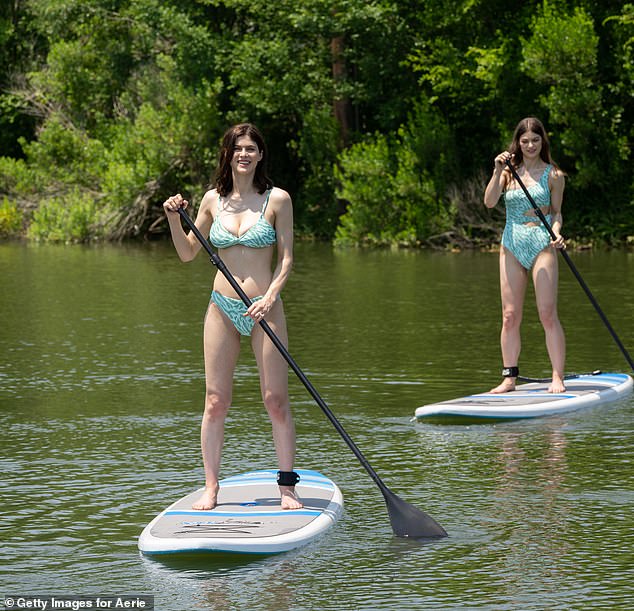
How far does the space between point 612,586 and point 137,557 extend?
7.14 feet

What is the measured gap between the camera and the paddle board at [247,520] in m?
6.64

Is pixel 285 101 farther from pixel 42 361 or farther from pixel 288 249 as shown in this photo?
pixel 288 249

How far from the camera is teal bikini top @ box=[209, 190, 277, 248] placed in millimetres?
7324

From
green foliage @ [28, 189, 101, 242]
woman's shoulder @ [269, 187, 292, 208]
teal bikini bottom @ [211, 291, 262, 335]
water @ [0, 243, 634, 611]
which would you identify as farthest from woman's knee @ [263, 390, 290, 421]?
green foliage @ [28, 189, 101, 242]

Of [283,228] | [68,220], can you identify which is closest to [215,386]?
[283,228]

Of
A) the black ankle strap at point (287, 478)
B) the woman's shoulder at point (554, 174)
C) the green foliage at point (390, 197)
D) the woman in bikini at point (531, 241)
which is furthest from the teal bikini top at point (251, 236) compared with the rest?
the green foliage at point (390, 197)

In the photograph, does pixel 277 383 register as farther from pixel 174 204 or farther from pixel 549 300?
pixel 549 300

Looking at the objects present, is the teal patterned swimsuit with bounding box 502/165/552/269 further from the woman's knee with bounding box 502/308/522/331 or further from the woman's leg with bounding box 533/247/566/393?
the woman's knee with bounding box 502/308/522/331

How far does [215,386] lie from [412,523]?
3.94 feet

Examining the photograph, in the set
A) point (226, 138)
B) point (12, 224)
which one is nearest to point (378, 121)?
point (12, 224)

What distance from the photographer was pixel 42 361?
14.1m

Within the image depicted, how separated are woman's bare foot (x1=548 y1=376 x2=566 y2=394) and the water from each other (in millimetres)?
365

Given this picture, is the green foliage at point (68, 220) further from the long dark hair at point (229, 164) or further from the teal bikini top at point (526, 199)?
the long dark hair at point (229, 164)

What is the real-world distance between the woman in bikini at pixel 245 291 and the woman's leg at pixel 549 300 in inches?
156
